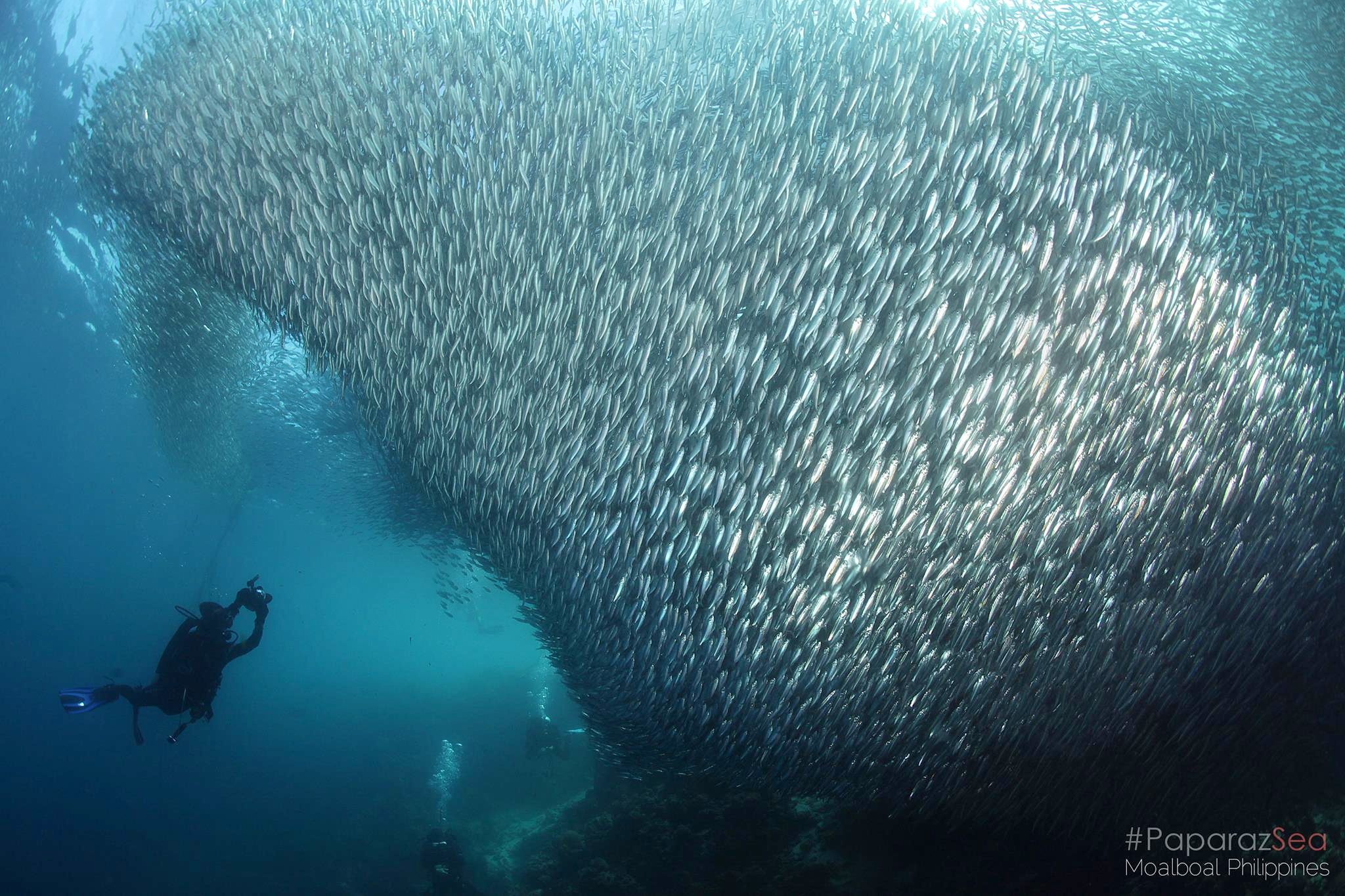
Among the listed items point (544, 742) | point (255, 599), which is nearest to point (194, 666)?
point (255, 599)

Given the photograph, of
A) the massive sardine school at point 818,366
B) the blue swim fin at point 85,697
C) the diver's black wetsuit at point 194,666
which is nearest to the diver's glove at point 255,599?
the diver's black wetsuit at point 194,666

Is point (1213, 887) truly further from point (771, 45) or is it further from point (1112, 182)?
point (771, 45)

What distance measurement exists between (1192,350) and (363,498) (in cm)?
2094

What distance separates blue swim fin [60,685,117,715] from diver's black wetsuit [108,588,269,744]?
1.58 ft

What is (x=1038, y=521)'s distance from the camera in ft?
9.06

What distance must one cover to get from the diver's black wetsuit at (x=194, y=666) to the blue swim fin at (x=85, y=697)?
481mm

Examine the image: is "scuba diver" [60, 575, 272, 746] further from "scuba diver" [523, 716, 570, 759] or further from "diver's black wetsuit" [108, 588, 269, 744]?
"scuba diver" [523, 716, 570, 759]

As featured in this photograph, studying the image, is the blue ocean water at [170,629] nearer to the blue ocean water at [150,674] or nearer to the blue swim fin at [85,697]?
the blue ocean water at [150,674]

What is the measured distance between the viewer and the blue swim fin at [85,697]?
636 cm

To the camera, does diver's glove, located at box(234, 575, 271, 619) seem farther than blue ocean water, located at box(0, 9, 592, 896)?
No

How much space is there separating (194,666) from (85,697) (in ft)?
3.77

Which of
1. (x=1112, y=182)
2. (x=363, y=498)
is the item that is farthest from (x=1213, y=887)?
(x=363, y=498)

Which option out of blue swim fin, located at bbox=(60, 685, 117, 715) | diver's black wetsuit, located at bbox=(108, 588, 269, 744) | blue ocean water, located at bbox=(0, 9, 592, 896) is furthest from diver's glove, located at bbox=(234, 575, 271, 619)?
blue ocean water, located at bbox=(0, 9, 592, 896)

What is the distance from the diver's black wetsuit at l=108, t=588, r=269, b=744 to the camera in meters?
7.25
